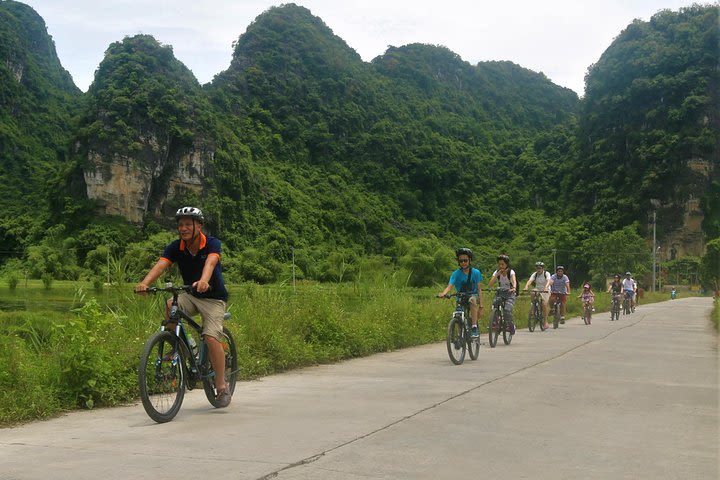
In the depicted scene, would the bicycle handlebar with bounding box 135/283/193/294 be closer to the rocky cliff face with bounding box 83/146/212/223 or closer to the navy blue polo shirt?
the navy blue polo shirt

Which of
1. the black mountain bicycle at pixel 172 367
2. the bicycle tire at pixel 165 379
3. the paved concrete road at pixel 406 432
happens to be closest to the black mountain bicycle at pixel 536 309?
the paved concrete road at pixel 406 432

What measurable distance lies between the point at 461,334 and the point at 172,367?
5.45 meters

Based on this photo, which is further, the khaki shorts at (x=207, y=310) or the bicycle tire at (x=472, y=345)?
the bicycle tire at (x=472, y=345)

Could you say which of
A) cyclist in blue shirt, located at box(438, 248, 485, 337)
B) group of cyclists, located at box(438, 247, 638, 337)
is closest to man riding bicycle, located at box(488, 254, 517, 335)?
group of cyclists, located at box(438, 247, 638, 337)

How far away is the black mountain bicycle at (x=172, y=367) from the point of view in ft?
18.3

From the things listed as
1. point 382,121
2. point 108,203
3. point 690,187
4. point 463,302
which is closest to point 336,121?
point 382,121

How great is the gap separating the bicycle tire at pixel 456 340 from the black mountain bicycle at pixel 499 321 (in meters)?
2.99

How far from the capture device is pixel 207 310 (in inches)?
240

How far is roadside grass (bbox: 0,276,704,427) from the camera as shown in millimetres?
6184

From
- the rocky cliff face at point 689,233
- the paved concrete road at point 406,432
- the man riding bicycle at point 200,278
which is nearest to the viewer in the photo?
the paved concrete road at point 406,432

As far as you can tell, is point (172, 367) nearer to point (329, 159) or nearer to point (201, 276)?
point (201, 276)

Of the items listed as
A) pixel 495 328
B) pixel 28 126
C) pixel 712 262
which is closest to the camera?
pixel 495 328

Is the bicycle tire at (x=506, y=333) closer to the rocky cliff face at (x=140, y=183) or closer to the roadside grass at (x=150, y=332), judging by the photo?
the roadside grass at (x=150, y=332)

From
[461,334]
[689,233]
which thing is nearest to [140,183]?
[689,233]
